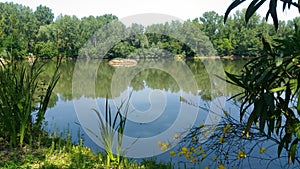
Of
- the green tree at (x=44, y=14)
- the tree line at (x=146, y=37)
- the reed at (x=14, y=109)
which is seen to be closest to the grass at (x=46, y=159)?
the reed at (x=14, y=109)

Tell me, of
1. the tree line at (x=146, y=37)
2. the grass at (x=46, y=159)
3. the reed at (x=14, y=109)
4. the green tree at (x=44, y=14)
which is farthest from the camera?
the green tree at (x=44, y=14)

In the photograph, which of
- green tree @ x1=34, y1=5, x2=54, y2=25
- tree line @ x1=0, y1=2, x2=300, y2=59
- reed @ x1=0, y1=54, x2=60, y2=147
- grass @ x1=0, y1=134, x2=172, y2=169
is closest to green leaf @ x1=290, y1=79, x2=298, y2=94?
grass @ x1=0, y1=134, x2=172, y2=169

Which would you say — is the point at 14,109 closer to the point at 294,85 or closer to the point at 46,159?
the point at 46,159

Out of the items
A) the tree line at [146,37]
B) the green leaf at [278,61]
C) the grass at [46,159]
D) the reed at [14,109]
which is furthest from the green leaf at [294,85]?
the tree line at [146,37]

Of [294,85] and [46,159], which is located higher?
[294,85]

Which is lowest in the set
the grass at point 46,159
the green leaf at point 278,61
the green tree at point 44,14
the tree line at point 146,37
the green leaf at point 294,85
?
the grass at point 46,159

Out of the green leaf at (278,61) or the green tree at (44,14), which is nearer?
the green leaf at (278,61)

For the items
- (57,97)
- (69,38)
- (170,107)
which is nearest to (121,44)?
(69,38)

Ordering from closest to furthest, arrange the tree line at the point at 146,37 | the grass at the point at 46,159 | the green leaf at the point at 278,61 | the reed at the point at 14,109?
the green leaf at the point at 278,61 → the grass at the point at 46,159 → the reed at the point at 14,109 → the tree line at the point at 146,37

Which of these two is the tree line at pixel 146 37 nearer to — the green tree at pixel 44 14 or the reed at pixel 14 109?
the green tree at pixel 44 14

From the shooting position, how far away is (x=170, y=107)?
693 centimetres

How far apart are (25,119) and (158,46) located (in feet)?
58.7

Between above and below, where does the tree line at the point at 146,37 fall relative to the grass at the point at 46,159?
above

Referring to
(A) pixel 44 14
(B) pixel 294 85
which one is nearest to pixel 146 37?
(B) pixel 294 85
